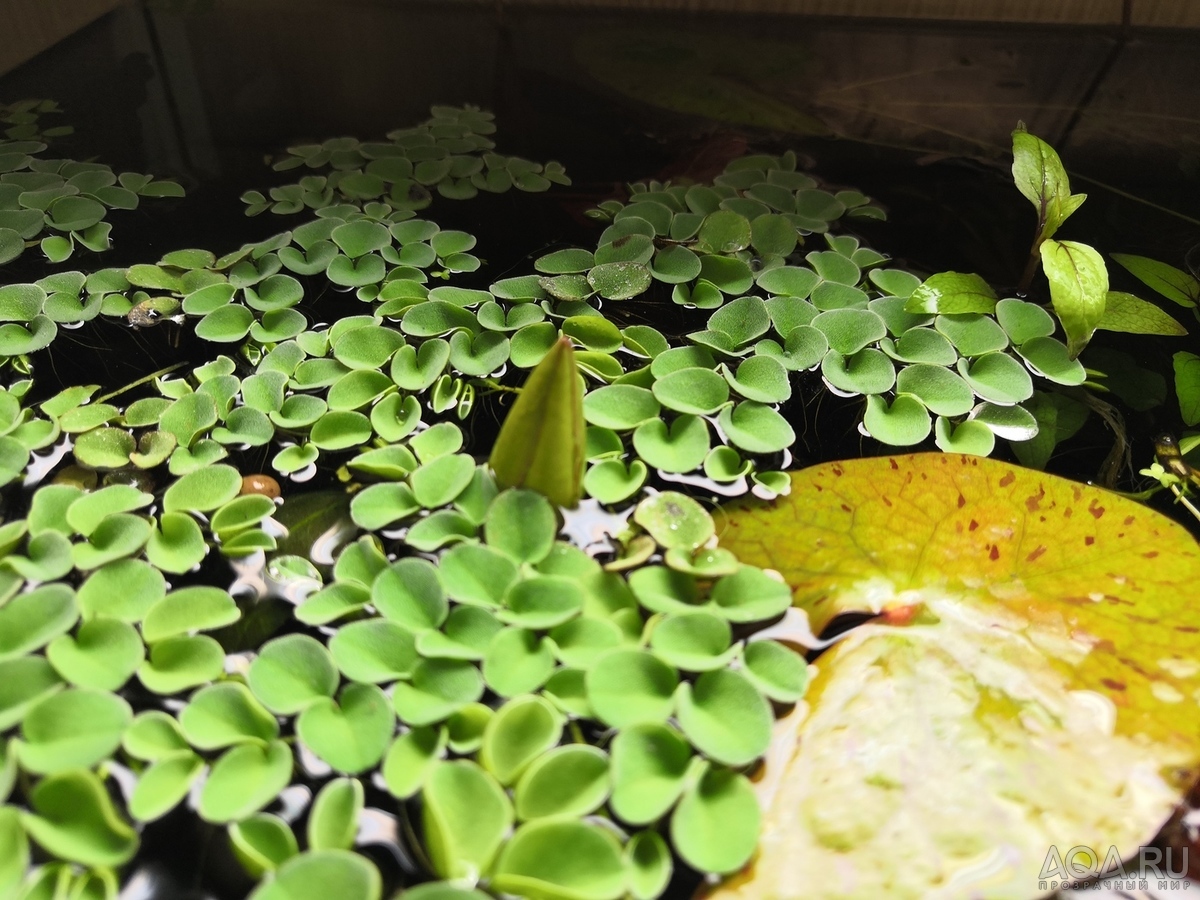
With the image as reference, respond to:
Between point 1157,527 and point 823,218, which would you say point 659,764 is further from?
point 823,218

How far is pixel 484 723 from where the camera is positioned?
2.35 ft

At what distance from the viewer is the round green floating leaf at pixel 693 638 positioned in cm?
75

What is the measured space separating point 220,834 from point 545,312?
30.4 inches

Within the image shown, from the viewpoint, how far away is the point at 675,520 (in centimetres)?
87

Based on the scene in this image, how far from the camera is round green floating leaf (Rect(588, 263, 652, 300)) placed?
1.16 meters

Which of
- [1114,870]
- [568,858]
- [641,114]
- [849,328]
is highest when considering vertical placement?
[641,114]

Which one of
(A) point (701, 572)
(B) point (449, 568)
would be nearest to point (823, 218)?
(A) point (701, 572)

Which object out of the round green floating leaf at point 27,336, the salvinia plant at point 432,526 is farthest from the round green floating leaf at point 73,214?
the round green floating leaf at point 27,336

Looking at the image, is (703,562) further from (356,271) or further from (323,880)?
(356,271)

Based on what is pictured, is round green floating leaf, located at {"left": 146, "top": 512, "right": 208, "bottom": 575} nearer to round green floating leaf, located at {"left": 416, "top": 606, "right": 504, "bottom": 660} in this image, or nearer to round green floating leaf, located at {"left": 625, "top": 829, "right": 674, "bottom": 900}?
round green floating leaf, located at {"left": 416, "top": 606, "right": 504, "bottom": 660}

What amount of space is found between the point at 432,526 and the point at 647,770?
0.35 m

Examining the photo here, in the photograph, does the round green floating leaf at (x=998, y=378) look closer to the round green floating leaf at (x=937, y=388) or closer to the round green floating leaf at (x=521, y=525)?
the round green floating leaf at (x=937, y=388)

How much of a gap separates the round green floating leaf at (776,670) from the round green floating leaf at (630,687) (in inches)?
3.3

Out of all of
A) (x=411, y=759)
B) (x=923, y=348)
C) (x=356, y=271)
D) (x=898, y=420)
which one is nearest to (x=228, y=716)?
(x=411, y=759)
